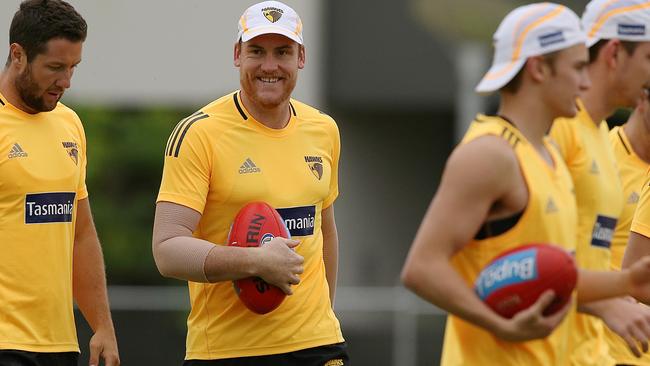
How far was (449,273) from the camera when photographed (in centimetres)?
512

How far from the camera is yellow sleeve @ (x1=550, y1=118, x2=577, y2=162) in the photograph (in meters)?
5.98

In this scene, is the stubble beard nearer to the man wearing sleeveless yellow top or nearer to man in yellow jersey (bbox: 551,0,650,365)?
man in yellow jersey (bbox: 551,0,650,365)

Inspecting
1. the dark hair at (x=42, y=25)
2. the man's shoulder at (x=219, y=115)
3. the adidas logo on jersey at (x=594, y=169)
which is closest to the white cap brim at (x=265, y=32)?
the man's shoulder at (x=219, y=115)

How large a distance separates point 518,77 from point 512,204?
478 mm

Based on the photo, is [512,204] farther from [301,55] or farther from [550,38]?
[301,55]

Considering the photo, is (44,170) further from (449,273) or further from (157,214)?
(449,273)

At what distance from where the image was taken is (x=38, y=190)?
6.72m

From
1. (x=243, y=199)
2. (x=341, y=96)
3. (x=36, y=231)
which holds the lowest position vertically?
(x=341, y=96)

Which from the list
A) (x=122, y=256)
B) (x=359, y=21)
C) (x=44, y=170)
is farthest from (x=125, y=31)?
(x=44, y=170)

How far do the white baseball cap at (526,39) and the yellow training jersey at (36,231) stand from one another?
2.36 m

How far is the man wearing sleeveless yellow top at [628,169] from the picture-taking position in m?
7.27

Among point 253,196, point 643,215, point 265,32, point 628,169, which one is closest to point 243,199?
point 253,196

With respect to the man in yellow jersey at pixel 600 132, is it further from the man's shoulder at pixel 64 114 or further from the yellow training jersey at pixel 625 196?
the man's shoulder at pixel 64 114

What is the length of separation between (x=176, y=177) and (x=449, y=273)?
1.91 metres
